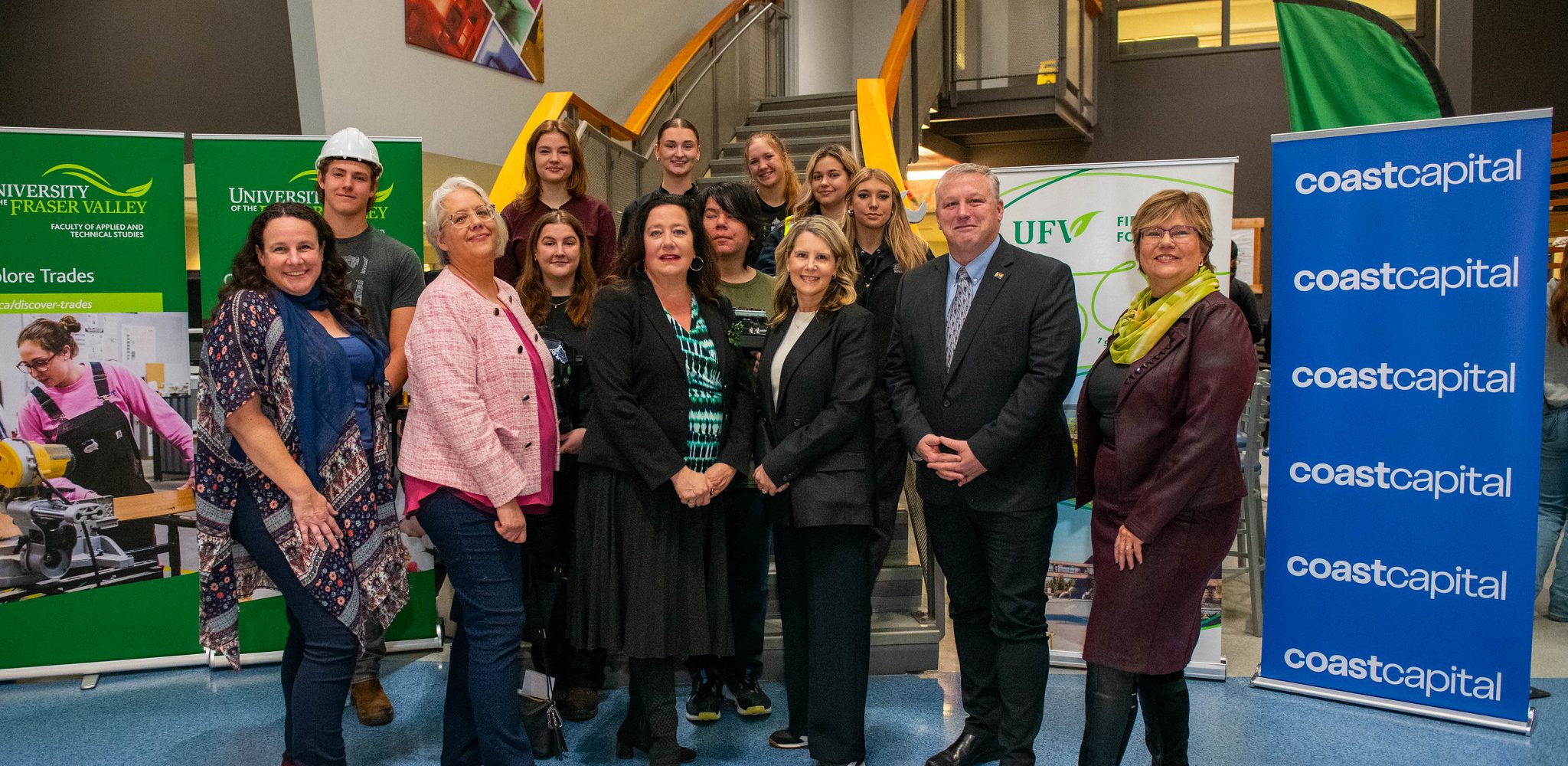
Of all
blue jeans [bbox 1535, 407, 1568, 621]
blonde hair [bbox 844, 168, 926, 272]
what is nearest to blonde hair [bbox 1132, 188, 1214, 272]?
blonde hair [bbox 844, 168, 926, 272]

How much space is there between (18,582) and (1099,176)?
416cm

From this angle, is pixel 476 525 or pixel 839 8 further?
pixel 839 8

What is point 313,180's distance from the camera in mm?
3791

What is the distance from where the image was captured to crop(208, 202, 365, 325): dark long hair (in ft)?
8.08

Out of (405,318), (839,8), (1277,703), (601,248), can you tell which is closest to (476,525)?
(405,318)

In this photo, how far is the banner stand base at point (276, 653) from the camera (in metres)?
3.87

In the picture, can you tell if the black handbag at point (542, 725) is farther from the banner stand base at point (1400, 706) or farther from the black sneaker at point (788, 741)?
the banner stand base at point (1400, 706)

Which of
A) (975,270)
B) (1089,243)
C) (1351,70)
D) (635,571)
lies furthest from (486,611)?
(1351,70)

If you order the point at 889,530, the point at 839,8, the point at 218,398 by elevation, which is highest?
the point at 839,8

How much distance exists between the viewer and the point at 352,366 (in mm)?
2611

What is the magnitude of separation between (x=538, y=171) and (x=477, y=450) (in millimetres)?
1633

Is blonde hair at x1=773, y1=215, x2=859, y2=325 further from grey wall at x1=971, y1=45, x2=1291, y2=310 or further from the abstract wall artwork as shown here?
grey wall at x1=971, y1=45, x2=1291, y2=310

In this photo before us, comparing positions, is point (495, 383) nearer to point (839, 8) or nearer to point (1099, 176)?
point (1099, 176)

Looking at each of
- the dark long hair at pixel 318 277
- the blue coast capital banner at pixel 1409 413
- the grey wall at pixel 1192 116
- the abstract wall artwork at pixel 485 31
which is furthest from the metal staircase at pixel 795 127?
the dark long hair at pixel 318 277
